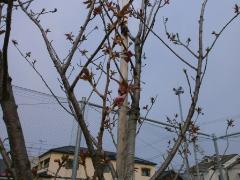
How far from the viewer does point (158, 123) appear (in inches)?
255

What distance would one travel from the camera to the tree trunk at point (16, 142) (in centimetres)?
86

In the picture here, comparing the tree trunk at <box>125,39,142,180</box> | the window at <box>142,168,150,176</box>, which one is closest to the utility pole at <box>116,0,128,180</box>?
the tree trunk at <box>125,39,142,180</box>

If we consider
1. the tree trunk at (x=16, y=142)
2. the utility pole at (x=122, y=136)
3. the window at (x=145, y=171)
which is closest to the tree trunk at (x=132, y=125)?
the utility pole at (x=122, y=136)

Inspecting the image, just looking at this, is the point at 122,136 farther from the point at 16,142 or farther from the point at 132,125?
the point at 16,142

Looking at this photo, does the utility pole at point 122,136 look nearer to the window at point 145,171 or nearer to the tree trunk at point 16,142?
the tree trunk at point 16,142

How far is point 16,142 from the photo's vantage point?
89cm

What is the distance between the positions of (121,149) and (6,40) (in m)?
0.87

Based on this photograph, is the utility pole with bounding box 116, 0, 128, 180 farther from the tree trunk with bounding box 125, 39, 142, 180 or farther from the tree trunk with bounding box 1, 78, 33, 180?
the tree trunk with bounding box 1, 78, 33, 180

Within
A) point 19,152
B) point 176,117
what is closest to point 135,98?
point 19,152

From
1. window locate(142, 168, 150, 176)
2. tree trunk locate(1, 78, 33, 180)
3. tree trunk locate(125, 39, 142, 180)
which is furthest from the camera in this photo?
window locate(142, 168, 150, 176)

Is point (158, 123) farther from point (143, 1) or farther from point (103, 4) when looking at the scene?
point (103, 4)

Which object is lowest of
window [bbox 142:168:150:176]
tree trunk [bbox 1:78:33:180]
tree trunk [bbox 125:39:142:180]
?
tree trunk [bbox 1:78:33:180]

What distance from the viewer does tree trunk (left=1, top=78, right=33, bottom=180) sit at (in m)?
0.86

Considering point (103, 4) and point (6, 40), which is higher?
point (103, 4)
